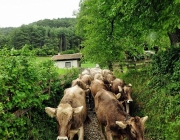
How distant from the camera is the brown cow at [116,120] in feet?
19.4

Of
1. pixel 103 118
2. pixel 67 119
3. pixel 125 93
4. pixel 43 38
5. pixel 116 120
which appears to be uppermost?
pixel 43 38

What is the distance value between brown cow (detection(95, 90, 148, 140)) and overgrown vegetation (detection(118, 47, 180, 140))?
40.0 inches

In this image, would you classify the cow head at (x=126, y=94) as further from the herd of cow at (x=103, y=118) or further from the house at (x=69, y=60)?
the house at (x=69, y=60)

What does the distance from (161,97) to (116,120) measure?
300 cm

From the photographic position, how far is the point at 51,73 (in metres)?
9.19

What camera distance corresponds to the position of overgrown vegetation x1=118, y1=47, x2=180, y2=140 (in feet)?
25.2

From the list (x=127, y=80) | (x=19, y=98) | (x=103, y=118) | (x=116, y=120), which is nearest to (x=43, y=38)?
(x=127, y=80)

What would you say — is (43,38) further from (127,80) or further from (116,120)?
(116,120)

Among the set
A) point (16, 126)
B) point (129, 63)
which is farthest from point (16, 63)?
point (129, 63)

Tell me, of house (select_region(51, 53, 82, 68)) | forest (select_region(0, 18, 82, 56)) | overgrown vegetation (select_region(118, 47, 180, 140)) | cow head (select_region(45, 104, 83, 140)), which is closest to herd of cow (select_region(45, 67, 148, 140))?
cow head (select_region(45, 104, 83, 140))

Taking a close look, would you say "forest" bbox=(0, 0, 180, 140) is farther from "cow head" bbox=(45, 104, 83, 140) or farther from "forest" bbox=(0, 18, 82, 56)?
"forest" bbox=(0, 18, 82, 56)

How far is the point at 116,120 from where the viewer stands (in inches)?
276

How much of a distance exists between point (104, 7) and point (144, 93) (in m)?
4.43

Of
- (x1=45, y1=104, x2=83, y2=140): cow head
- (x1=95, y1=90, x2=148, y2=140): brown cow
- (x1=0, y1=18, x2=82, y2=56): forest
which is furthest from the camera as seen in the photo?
(x1=0, y1=18, x2=82, y2=56): forest
